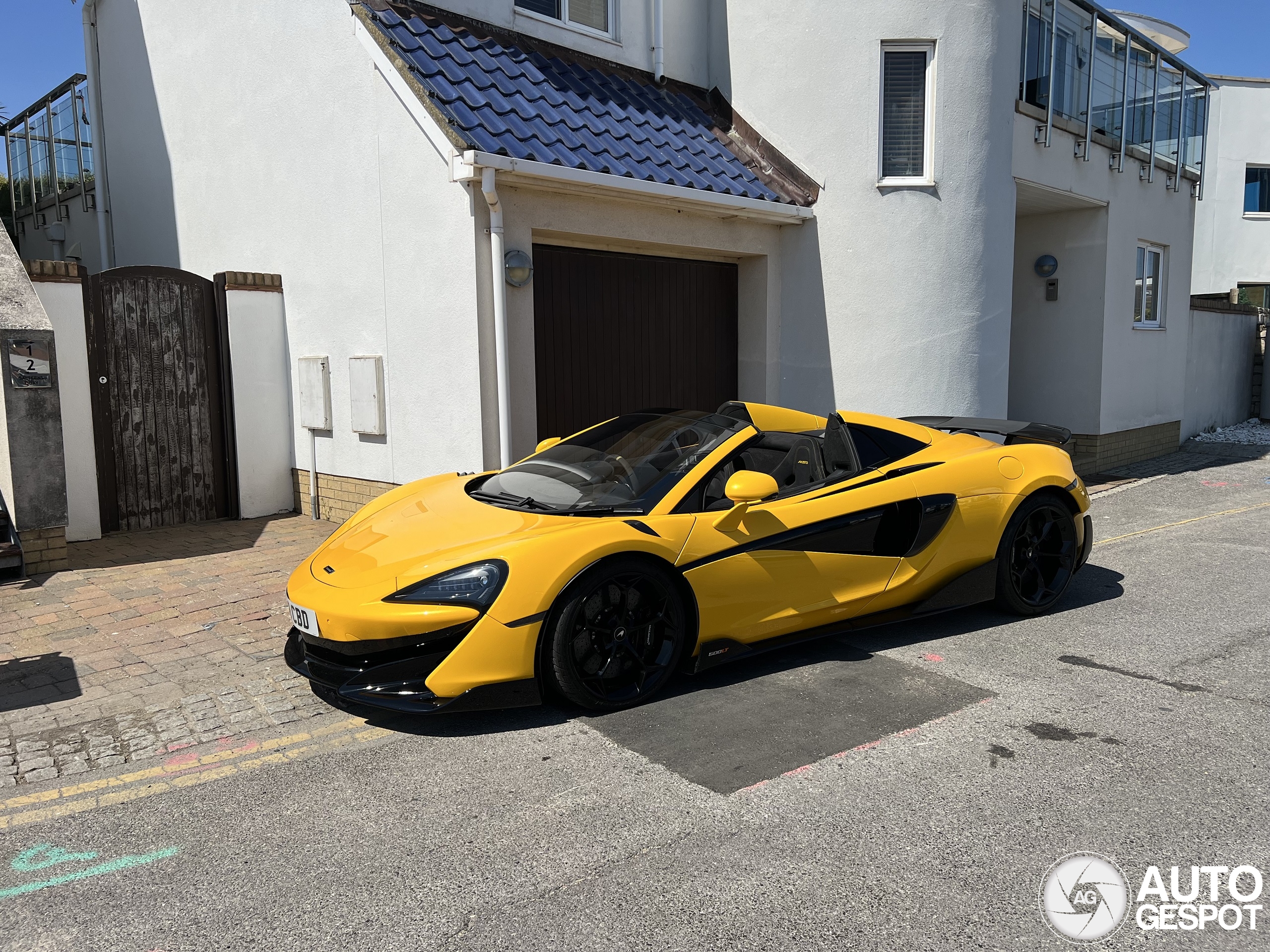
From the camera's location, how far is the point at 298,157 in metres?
8.98

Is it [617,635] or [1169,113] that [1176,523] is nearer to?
[617,635]

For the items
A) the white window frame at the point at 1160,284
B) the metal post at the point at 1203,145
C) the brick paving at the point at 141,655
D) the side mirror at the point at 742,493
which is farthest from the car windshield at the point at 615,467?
the metal post at the point at 1203,145

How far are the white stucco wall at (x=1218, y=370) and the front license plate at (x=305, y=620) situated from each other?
1423cm

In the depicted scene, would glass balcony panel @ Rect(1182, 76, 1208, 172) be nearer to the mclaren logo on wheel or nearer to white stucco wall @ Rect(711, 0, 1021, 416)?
white stucco wall @ Rect(711, 0, 1021, 416)

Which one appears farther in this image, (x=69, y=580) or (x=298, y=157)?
(x=298, y=157)

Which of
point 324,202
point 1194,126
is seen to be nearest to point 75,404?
point 324,202

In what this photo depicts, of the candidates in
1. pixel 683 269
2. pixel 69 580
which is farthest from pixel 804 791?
pixel 683 269

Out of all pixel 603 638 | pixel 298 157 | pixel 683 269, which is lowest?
pixel 603 638

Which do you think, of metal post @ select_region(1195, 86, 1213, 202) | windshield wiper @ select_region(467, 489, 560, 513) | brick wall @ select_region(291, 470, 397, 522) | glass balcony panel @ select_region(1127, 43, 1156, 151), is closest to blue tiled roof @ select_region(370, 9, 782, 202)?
brick wall @ select_region(291, 470, 397, 522)

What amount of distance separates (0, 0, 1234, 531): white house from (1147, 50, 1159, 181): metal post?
1.57 ft

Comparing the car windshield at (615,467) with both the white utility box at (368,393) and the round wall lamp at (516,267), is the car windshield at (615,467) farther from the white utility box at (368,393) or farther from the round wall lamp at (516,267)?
the white utility box at (368,393)

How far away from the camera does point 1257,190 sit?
2445 centimetres

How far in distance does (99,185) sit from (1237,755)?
44.9 feet

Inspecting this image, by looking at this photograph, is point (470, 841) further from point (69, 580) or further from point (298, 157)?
point (298, 157)
